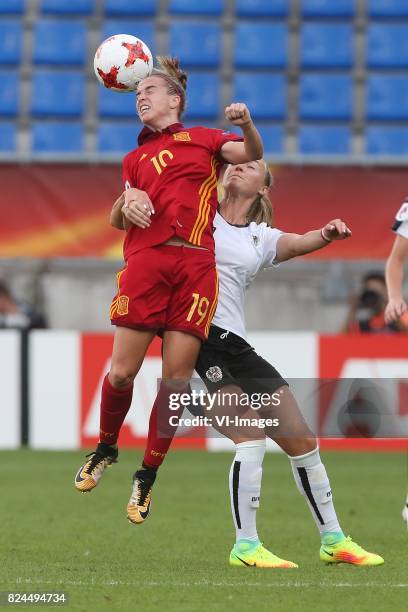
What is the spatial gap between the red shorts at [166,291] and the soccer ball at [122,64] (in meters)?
0.89

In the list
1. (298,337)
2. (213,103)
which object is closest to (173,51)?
(213,103)

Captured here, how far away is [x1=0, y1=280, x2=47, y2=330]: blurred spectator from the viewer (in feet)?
44.7

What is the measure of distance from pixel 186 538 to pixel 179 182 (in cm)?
244

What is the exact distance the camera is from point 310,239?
6.14 meters

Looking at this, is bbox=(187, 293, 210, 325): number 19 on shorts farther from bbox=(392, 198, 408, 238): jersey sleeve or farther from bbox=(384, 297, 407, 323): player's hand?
bbox=(392, 198, 408, 238): jersey sleeve

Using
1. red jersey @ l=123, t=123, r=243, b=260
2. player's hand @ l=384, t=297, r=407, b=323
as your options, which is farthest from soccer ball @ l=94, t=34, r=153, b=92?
player's hand @ l=384, t=297, r=407, b=323

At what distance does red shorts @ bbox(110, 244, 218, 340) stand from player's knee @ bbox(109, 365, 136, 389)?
20 cm

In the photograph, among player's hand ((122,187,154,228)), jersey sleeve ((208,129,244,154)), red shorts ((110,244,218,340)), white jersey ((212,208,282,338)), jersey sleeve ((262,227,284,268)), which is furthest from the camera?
jersey sleeve ((262,227,284,268))

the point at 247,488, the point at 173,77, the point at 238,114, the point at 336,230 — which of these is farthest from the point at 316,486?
the point at 173,77

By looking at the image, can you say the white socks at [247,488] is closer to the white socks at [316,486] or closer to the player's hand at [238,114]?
the white socks at [316,486]

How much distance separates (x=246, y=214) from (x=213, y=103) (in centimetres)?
995

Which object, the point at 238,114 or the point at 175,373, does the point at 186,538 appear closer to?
the point at 175,373

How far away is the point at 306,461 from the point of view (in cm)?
613

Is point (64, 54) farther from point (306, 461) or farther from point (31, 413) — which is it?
point (306, 461)
